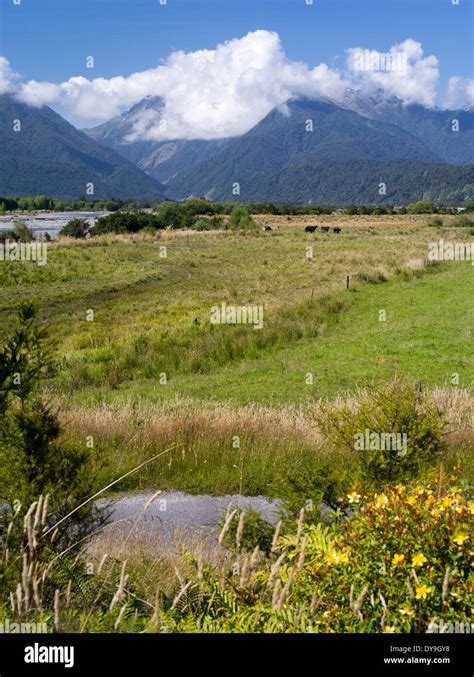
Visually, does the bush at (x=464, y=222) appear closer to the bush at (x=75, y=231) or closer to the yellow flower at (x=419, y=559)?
the bush at (x=75, y=231)

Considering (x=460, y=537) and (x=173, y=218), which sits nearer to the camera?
(x=460, y=537)

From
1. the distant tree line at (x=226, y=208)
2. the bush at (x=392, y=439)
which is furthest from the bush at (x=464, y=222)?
the bush at (x=392, y=439)

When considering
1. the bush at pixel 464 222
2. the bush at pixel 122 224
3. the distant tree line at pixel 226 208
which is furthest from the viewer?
the distant tree line at pixel 226 208

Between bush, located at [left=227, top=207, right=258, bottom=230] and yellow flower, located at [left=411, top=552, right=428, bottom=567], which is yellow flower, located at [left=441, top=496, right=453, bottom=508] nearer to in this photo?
yellow flower, located at [left=411, top=552, right=428, bottom=567]

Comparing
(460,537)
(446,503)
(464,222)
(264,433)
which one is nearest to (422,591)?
(460,537)

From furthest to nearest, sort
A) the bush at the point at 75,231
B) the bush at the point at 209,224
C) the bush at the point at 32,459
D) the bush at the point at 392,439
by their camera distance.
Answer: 1. the bush at the point at 209,224
2. the bush at the point at 75,231
3. the bush at the point at 392,439
4. the bush at the point at 32,459

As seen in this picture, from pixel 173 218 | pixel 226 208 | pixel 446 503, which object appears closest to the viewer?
pixel 446 503

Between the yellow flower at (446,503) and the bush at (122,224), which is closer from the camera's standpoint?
the yellow flower at (446,503)

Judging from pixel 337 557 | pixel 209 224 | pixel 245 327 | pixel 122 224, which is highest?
pixel 209 224

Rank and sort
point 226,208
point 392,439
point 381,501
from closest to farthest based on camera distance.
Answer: point 381,501
point 392,439
point 226,208

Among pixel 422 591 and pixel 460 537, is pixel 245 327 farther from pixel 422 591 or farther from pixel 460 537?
pixel 422 591

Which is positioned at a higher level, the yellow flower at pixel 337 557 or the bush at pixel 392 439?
the yellow flower at pixel 337 557
